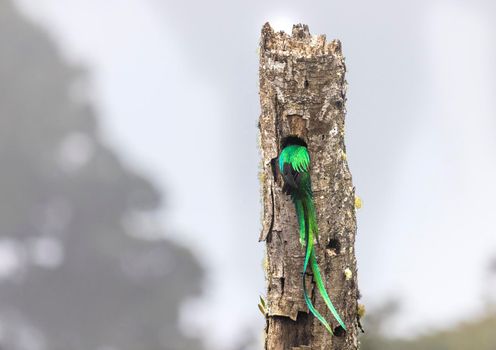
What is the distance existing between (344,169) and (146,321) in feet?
39.0

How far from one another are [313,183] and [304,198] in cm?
8

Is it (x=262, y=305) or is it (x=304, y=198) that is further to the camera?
(x=262, y=305)

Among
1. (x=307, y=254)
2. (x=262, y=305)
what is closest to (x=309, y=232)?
(x=307, y=254)

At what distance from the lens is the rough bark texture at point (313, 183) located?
448 cm

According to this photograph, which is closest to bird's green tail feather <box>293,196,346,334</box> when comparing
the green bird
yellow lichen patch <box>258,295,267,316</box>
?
the green bird

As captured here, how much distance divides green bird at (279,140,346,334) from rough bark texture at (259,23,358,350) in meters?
0.03

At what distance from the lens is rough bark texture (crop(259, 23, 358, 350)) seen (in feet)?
14.7

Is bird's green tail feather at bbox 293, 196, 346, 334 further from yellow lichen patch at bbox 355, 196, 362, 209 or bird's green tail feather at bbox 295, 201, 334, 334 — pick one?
yellow lichen patch at bbox 355, 196, 362, 209

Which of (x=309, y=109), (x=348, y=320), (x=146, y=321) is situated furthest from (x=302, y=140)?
(x=146, y=321)

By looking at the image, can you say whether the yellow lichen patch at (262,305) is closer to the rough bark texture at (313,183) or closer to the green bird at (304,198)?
the rough bark texture at (313,183)

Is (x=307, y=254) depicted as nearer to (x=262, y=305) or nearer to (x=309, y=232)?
(x=309, y=232)

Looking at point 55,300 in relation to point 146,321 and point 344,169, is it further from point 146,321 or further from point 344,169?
point 344,169

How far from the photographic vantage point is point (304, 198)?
14.7ft

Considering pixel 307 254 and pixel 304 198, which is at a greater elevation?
pixel 304 198
